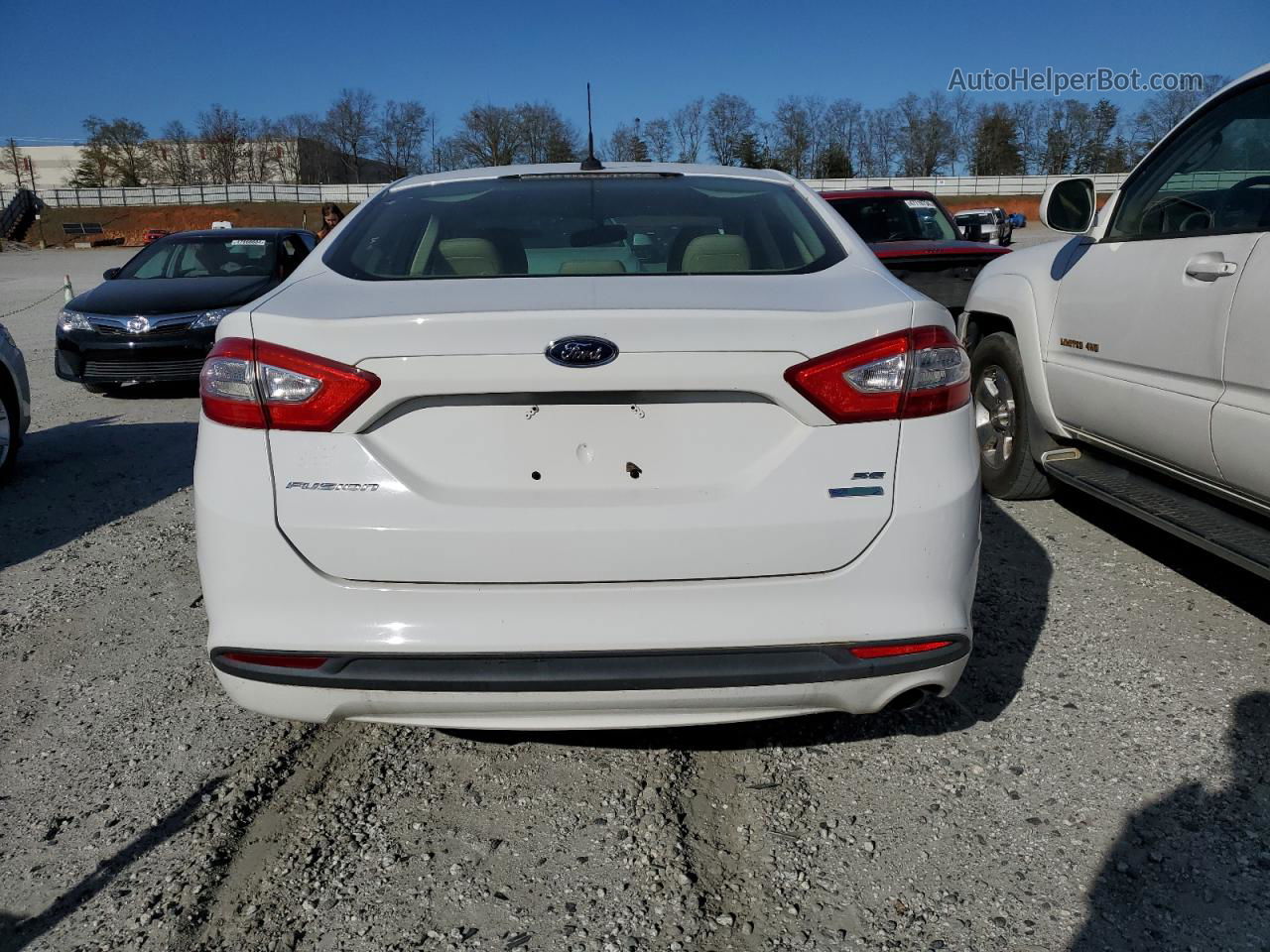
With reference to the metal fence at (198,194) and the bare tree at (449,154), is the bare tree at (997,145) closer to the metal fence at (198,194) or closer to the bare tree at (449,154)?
the metal fence at (198,194)

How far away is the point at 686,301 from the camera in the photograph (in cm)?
226

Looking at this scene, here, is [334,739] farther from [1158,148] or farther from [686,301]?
[1158,148]

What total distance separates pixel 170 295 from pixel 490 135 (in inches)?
3177

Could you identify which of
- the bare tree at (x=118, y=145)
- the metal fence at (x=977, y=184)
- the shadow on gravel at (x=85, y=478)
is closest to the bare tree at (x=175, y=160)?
the bare tree at (x=118, y=145)

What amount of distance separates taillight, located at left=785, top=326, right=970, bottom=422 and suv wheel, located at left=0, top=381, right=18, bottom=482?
19.5 feet

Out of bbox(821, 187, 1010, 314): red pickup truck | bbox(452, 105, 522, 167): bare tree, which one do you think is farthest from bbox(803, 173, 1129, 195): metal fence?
bbox(821, 187, 1010, 314): red pickup truck

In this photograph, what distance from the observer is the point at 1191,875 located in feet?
7.63

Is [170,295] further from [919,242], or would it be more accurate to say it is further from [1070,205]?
[1070,205]

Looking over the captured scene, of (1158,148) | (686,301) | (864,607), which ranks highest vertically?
(1158,148)

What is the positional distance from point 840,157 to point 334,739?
303ft

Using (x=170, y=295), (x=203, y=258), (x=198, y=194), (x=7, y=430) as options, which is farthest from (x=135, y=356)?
(x=198, y=194)

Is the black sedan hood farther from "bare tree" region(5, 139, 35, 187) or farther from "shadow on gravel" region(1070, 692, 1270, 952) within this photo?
"bare tree" region(5, 139, 35, 187)

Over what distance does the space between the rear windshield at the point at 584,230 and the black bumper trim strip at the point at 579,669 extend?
1013 mm

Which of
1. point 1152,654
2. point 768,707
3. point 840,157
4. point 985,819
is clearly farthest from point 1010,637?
point 840,157
